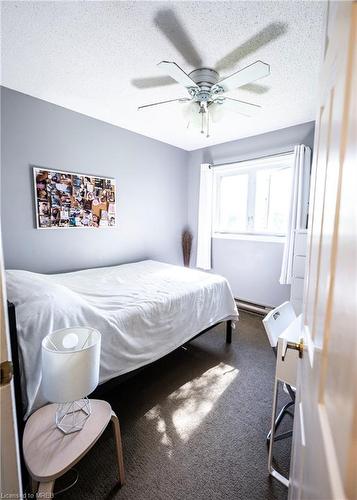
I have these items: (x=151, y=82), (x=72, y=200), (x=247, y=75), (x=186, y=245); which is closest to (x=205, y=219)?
(x=186, y=245)

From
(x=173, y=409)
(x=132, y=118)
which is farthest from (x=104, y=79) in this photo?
(x=173, y=409)

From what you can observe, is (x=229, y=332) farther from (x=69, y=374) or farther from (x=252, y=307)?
(x=69, y=374)

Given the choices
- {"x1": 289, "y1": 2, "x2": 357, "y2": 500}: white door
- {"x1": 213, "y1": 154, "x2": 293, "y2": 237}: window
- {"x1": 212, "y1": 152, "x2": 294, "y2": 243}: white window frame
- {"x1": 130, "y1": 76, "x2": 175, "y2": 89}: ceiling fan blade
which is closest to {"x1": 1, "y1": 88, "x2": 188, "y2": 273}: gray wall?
{"x1": 212, "y1": 152, "x2": 294, "y2": 243}: white window frame

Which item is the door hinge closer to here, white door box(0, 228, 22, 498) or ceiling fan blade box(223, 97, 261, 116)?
white door box(0, 228, 22, 498)

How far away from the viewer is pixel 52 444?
3.34 ft

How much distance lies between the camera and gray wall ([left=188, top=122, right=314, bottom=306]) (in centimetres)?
316

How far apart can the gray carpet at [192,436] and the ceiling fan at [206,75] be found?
7.58 ft

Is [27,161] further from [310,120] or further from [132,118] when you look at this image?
[310,120]

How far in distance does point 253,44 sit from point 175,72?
1.91 feet

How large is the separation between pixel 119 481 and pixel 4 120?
2.96 m

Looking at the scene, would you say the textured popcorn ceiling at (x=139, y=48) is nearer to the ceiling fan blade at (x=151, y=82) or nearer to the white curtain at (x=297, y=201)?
the ceiling fan blade at (x=151, y=82)

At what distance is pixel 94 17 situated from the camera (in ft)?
4.65

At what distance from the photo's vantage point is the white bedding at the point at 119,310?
1.28m

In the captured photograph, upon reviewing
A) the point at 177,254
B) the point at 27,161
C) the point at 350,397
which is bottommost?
the point at 177,254
